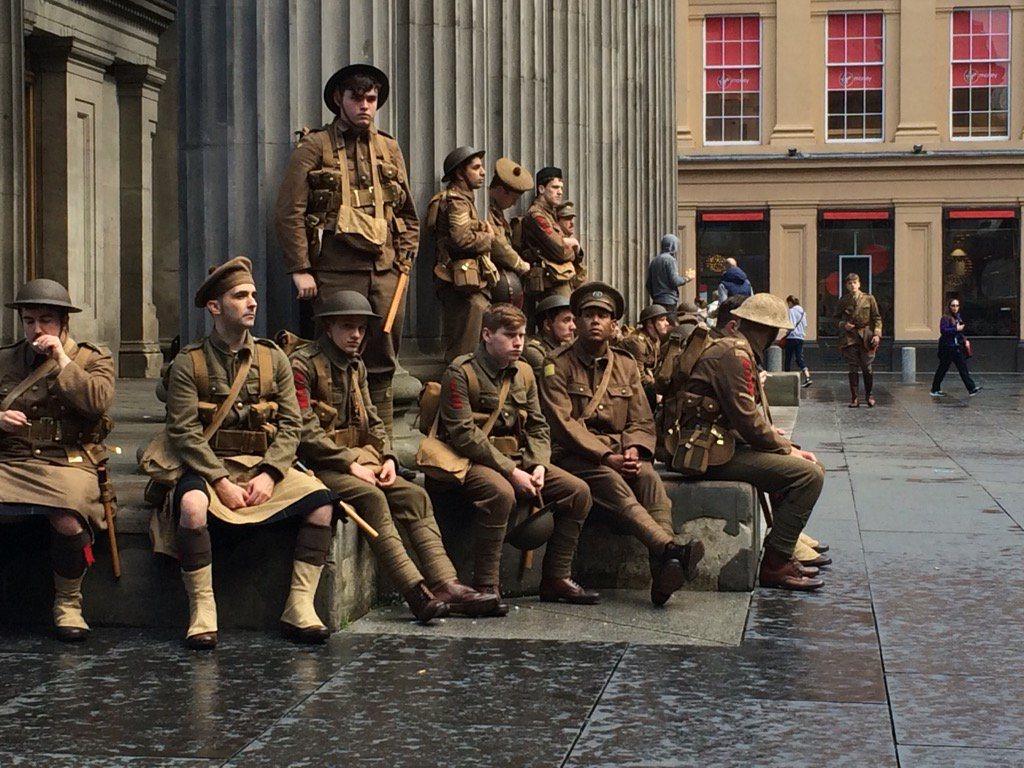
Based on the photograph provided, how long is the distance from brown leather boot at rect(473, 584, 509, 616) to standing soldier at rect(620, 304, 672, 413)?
5935 millimetres

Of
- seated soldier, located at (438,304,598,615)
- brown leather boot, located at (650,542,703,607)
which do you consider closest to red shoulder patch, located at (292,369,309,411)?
seated soldier, located at (438,304,598,615)

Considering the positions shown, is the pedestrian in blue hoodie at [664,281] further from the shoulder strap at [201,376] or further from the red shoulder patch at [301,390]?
the shoulder strap at [201,376]

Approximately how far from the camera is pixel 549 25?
54.5 feet

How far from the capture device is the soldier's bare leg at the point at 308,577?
7727 millimetres

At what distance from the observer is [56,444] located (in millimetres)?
7922

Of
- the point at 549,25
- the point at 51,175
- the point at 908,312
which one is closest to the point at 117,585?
the point at 549,25

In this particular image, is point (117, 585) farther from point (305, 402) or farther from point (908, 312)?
point (908, 312)

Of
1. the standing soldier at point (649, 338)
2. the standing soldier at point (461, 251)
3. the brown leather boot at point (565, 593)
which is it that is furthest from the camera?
the standing soldier at point (649, 338)

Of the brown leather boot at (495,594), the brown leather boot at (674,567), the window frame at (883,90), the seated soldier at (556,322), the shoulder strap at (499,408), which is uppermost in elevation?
the window frame at (883,90)

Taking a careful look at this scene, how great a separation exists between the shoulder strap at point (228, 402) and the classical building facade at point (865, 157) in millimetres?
34372

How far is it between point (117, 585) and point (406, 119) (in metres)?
4.66

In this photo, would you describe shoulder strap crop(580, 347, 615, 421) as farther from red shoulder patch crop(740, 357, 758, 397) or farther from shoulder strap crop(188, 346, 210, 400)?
shoulder strap crop(188, 346, 210, 400)

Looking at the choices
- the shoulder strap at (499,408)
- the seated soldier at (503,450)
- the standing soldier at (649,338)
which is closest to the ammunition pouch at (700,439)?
the seated soldier at (503,450)

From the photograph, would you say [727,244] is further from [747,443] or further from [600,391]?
[600,391]
